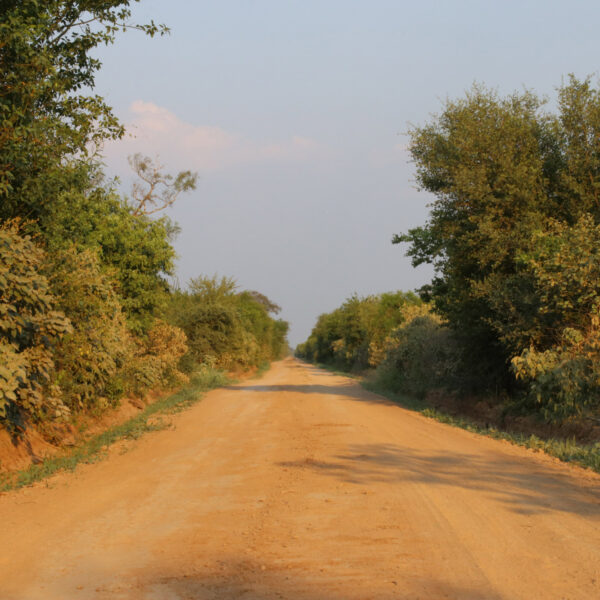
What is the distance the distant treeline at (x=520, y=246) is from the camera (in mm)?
13336

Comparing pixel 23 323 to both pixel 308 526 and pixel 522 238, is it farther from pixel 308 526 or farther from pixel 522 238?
pixel 522 238

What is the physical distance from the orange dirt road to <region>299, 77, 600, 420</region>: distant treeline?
4.88m

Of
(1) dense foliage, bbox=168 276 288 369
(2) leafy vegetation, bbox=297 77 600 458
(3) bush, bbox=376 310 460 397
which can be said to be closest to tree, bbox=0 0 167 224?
(2) leafy vegetation, bbox=297 77 600 458

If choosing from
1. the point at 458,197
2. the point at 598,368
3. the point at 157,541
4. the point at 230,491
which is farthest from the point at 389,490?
the point at 458,197

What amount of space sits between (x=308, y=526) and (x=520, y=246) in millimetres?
12620

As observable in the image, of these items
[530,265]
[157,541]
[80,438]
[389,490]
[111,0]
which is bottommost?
[80,438]

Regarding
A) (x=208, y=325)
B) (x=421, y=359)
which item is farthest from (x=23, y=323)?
(x=208, y=325)

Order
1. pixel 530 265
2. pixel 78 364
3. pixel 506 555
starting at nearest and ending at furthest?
1. pixel 506 555
2. pixel 78 364
3. pixel 530 265

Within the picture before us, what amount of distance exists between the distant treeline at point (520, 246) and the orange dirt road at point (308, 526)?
488cm

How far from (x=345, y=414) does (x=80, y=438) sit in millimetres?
6492

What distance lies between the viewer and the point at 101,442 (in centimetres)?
1156

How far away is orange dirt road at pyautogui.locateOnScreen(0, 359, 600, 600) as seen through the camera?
4.08 m

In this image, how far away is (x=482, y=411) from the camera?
1892 centimetres

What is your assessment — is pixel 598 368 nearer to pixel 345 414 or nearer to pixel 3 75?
pixel 345 414
